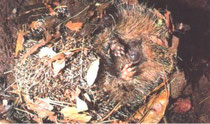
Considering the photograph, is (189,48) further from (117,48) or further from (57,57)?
(57,57)

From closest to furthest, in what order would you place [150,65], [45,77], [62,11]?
[45,77] < [62,11] < [150,65]

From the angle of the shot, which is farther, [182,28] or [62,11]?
[182,28]

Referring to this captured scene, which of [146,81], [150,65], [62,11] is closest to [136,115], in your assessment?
[146,81]

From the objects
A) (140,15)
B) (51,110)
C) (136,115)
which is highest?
(140,15)

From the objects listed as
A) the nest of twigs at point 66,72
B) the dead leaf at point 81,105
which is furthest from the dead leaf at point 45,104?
the dead leaf at point 81,105

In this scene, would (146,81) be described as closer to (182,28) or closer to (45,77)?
(182,28)

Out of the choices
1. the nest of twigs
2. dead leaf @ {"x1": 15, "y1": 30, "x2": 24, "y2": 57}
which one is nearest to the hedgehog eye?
the nest of twigs
